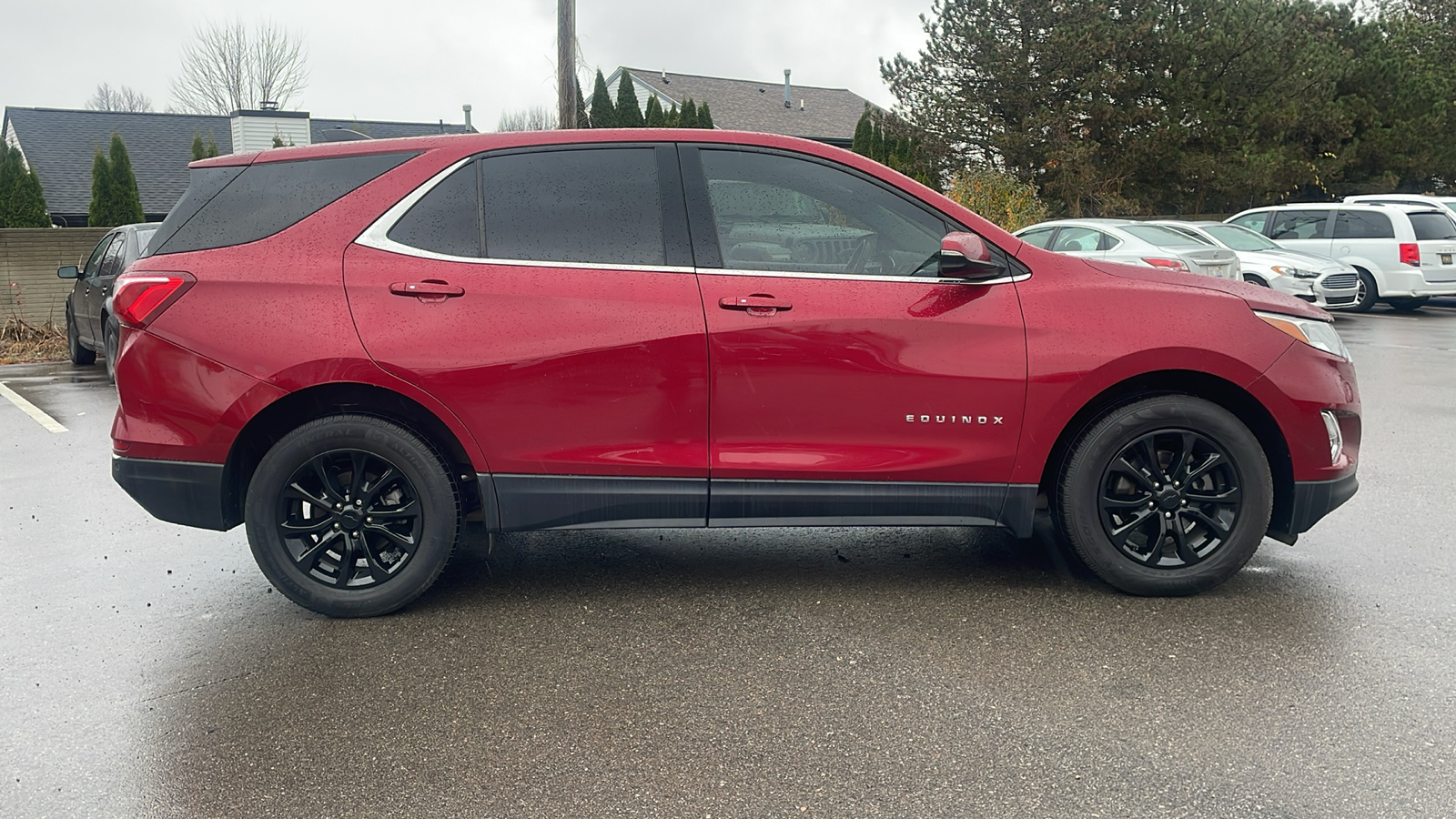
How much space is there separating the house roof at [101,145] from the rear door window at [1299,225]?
23171mm

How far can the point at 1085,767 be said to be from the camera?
299 centimetres

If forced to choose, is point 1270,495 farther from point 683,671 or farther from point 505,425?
point 505,425

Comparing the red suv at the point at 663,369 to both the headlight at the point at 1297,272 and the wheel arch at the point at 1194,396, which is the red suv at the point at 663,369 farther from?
the headlight at the point at 1297,272

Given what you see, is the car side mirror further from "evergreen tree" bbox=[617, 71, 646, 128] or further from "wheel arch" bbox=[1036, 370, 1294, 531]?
"evergreen tree" bbox=[617, 71, 646, 128]

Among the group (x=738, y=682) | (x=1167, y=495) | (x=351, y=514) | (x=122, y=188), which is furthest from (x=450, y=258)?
(x=122, y=188)

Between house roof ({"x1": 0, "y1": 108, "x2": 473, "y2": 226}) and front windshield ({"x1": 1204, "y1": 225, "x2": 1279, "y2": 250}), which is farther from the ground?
house roof ({"x1": 0, "y1": 108, "x2": 473, "y2": 226})

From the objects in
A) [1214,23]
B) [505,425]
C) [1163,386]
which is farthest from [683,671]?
[1214,23]

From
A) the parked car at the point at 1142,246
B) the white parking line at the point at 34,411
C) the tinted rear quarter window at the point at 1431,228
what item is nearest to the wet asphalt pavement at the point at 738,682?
the white parking line at the point at 34,411

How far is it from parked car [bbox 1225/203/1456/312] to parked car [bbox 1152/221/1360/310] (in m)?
1.14

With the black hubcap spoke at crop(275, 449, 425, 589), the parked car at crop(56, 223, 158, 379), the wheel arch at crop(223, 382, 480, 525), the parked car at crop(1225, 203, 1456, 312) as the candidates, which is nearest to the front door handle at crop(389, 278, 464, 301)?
the wheel arch at crop(223, 382, 480, 525)

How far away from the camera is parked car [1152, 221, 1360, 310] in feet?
54.4

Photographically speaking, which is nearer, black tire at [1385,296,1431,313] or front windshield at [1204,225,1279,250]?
front windshield at [1204,225,1279,250]

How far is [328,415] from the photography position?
4160 mm

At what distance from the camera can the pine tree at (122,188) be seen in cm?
2122
